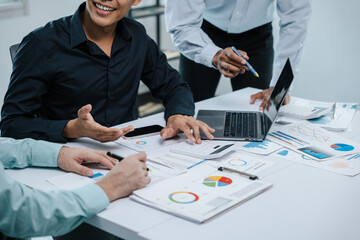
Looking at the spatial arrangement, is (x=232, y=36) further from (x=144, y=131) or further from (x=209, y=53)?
(x=144, y=131)

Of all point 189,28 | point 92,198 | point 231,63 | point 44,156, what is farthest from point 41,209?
point 189,28

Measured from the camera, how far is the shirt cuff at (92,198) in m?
1.13

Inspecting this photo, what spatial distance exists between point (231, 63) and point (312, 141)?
1.67 ft

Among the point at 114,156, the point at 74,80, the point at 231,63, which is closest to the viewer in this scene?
the point at 114,156

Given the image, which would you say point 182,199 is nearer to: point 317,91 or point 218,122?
point 218,122

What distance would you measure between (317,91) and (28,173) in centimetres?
310

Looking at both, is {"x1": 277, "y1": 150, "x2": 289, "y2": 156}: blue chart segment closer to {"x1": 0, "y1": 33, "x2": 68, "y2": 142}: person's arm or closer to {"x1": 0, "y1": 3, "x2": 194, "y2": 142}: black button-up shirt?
{"x1": 0, "y1": 3, "x2": 194, "y2": 142}: black button-up shirt

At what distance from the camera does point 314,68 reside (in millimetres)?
3988

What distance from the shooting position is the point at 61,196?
1.14m

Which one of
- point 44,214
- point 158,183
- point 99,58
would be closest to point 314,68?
point 99,58

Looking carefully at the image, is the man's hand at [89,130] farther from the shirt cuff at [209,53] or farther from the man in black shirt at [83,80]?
the shirt cuff at [209,53]

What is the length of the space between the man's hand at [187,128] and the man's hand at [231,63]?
358 mm

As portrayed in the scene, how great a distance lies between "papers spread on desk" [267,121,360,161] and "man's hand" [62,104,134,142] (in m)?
0.54

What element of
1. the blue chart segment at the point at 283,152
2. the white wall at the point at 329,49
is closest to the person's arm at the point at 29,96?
the blue chart segment at the point at 283,152
